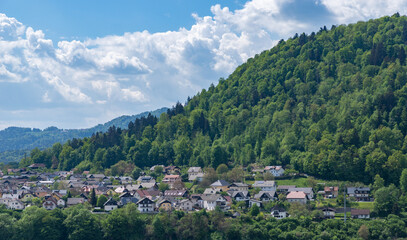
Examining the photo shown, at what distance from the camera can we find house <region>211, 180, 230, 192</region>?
257 ft

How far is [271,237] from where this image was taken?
58188mm

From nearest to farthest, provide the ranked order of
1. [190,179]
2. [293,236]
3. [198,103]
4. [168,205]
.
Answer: [293,236] < [168,205] < [190,179] < [198,103]

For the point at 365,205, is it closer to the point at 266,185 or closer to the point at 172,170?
the point at 266,185

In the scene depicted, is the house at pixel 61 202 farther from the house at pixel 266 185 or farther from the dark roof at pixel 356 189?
the dark roof at pixel 356 189

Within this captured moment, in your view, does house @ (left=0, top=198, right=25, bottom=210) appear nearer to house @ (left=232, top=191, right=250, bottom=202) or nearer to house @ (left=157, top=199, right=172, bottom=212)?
house @ (left=157, top=199, right=172, bottom=212)

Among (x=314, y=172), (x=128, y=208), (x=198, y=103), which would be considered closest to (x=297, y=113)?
(x=314, y=172)

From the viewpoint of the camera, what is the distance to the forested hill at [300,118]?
271 feet

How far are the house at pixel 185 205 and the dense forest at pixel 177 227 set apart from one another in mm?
5798

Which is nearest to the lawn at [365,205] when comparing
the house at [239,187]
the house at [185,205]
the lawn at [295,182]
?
the lawn at [295,182]

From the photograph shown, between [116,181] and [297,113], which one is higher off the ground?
[297,113]

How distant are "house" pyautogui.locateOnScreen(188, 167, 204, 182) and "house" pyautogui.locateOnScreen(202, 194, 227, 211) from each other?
1629 centimetres

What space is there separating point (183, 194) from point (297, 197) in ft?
53.6

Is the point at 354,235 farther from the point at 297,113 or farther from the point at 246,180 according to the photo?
the point at 297,113

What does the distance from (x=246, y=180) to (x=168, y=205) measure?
2079 cm
